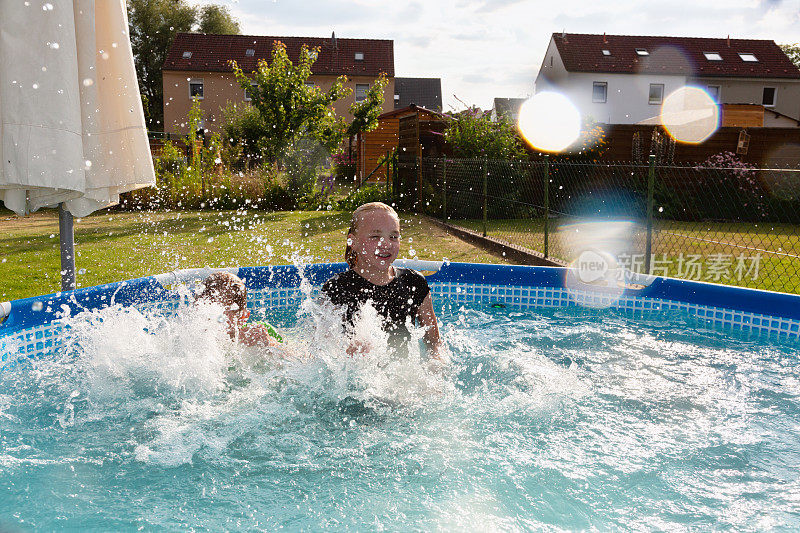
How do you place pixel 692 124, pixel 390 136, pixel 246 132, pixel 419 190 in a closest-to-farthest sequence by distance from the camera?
pixel 419 190
pixel 692 124
pixel 246 132
pixel 390 136

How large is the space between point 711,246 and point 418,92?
142ft

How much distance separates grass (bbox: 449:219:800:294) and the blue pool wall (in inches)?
30.8

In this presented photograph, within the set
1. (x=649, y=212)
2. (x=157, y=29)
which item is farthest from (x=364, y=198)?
(x=157, y=29)

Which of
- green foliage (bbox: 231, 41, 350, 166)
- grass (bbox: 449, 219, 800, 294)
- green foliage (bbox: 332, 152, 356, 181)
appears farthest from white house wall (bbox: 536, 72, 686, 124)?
grass (bbox: 449, 219, 800, 294)

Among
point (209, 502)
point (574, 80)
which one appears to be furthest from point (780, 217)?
point (574, 80)

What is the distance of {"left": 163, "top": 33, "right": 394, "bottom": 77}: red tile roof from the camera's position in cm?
3625

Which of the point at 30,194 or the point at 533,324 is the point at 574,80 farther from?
the point at 30,194

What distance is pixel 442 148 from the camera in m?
15.1

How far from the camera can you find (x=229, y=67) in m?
35.7

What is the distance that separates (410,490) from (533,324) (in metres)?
3.15

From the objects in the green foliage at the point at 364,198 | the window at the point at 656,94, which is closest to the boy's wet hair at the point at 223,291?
the green foliage at the point at 364,198

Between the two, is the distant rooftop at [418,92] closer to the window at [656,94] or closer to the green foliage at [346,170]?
the window at [656,94]

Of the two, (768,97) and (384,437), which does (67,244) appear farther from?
(768,97)

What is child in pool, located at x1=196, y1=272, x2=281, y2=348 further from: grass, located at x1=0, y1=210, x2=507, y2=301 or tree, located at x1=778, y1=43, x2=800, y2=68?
tree, located at x1=778, y1=43, x2=800, y2=68
